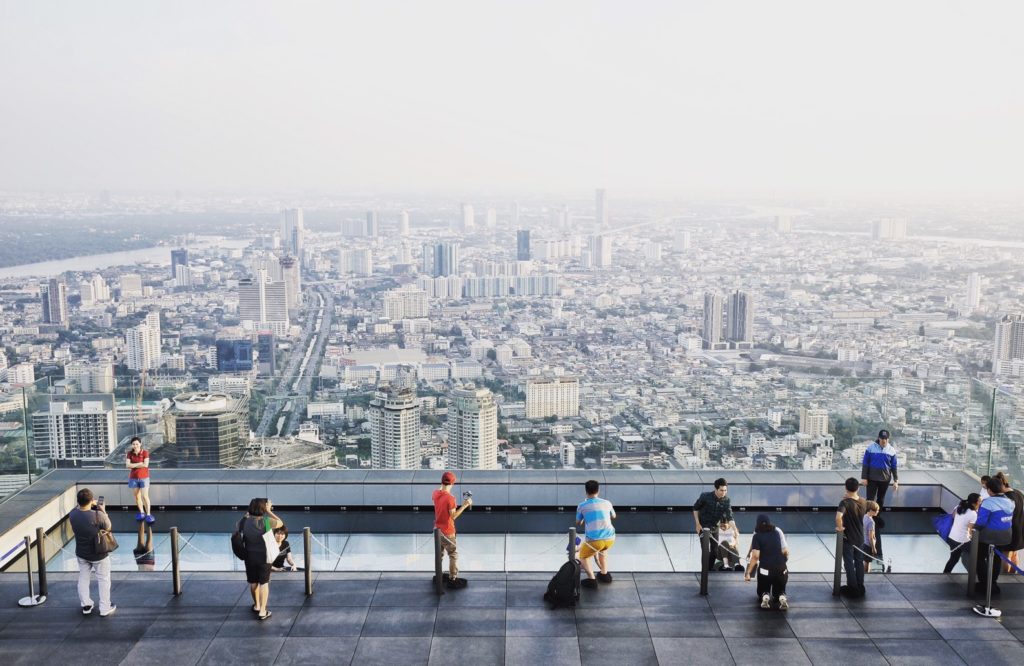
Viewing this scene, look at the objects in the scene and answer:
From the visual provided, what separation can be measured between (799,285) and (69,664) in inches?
2151

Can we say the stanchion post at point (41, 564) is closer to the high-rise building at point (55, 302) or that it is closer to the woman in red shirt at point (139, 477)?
the woman in red shirt at point (139, 477)

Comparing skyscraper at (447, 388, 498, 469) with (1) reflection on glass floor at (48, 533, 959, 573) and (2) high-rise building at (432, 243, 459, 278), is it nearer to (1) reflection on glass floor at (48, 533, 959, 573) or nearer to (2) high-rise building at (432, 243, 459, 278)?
(1) reflection on glass floor at (48, 533, 959, 573)

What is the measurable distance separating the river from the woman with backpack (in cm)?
5019

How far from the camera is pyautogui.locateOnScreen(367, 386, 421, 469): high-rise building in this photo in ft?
34.9

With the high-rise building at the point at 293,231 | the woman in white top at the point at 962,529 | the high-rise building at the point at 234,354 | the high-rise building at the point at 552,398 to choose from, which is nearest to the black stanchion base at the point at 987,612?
the woman in white top at the point at 962,529

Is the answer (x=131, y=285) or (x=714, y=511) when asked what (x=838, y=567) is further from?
(x=131, y=285)

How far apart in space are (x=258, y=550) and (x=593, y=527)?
2677 millimetres

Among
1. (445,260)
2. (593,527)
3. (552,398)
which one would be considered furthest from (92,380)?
(445,260)

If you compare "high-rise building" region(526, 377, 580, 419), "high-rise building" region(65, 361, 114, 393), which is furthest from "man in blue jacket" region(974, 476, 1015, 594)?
"high-rise building" region(65, 361, 114, 393)

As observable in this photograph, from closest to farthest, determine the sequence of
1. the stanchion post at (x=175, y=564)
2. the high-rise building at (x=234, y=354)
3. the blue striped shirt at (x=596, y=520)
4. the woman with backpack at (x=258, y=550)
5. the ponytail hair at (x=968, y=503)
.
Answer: the woman with backpack at (x=258, y=550), the stanchion post at (x=175, y=564), the blue striped shirt at (x=596, y=520), the ponytail hair at (x=968, y=503), the high-rise building at (x=234, y=354)

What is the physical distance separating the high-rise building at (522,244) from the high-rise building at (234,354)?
31754 mm

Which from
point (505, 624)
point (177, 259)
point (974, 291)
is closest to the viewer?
point (505, 624)

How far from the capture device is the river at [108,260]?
52406 millimetres

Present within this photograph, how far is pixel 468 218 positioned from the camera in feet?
244
